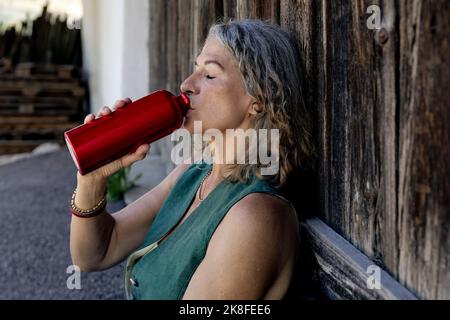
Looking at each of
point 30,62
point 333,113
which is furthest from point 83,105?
point 333,113

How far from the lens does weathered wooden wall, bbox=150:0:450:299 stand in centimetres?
93

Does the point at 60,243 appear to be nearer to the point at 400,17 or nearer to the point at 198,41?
the point at 198,41

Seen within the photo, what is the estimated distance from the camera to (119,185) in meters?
4.25

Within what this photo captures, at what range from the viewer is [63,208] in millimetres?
4594

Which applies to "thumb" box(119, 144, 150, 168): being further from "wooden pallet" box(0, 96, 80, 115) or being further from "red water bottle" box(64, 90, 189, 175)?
"wooden pallet" box(0, 96, 80, 115)

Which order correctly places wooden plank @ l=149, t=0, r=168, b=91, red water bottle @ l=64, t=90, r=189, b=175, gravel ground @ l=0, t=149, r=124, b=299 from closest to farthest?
red water bottle @ l=64, t=90, r=189, b=175 < gravel ground @ l=0, t=149, r=124, b=299 < wooden plank @ l=149, t=0, r=168, b=91

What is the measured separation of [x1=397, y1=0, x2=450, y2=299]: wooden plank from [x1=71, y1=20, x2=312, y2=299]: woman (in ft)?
1.07

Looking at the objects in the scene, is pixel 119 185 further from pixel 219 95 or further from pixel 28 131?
pixel 28 131

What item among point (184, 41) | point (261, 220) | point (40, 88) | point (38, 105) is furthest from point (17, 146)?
point (261, 220)

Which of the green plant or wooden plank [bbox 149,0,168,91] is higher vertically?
wooden plank [bbox 149,0,168,91]

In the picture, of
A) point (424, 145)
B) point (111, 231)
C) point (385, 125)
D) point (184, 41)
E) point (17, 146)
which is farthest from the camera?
point (17, 146)

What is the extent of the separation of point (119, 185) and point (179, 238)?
112 inches

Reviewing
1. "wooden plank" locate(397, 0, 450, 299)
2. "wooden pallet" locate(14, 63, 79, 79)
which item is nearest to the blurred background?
"wooden plank" locate(397, 0, 450, 299)

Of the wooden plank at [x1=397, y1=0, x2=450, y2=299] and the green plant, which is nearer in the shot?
the wooden plank at [x1=397, y1=0, x2=450, y2=299]
